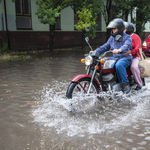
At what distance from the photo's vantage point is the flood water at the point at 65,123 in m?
3.01

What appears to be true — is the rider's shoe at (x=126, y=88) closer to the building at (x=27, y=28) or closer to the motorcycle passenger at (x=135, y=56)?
the motorcycle passenger at (x=135, y=56)

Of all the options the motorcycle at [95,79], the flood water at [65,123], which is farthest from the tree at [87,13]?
the motorcycle at [95,79]

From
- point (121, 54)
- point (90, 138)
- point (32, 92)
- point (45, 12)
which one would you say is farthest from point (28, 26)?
point (90, 138)

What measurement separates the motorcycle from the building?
13199 millimetres

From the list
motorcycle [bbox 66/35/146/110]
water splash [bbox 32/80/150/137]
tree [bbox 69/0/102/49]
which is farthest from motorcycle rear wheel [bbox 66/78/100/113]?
tree [bbox 69/0/102/49]

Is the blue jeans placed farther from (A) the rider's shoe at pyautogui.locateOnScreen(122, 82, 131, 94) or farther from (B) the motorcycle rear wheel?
(B) the motorcycle rear wheel

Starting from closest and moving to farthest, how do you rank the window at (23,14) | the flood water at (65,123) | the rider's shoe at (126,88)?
the flood water at (65,123), the rider's shoe at (126,88), the window at (23,14)

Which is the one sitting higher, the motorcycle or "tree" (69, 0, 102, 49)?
"tree" (69, 0, 102, 49)

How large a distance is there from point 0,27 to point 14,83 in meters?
10.8

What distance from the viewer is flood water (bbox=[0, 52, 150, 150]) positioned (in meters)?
3.01

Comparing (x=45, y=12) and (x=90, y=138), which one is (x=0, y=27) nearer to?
(x=45, y=12)

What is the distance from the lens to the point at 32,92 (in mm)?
5688

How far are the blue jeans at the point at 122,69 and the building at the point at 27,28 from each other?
13.3 meters

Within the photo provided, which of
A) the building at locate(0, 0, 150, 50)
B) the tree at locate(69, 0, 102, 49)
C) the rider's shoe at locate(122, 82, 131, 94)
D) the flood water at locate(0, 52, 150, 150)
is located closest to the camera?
the flood water at locate(0, 52, 150, 150)
